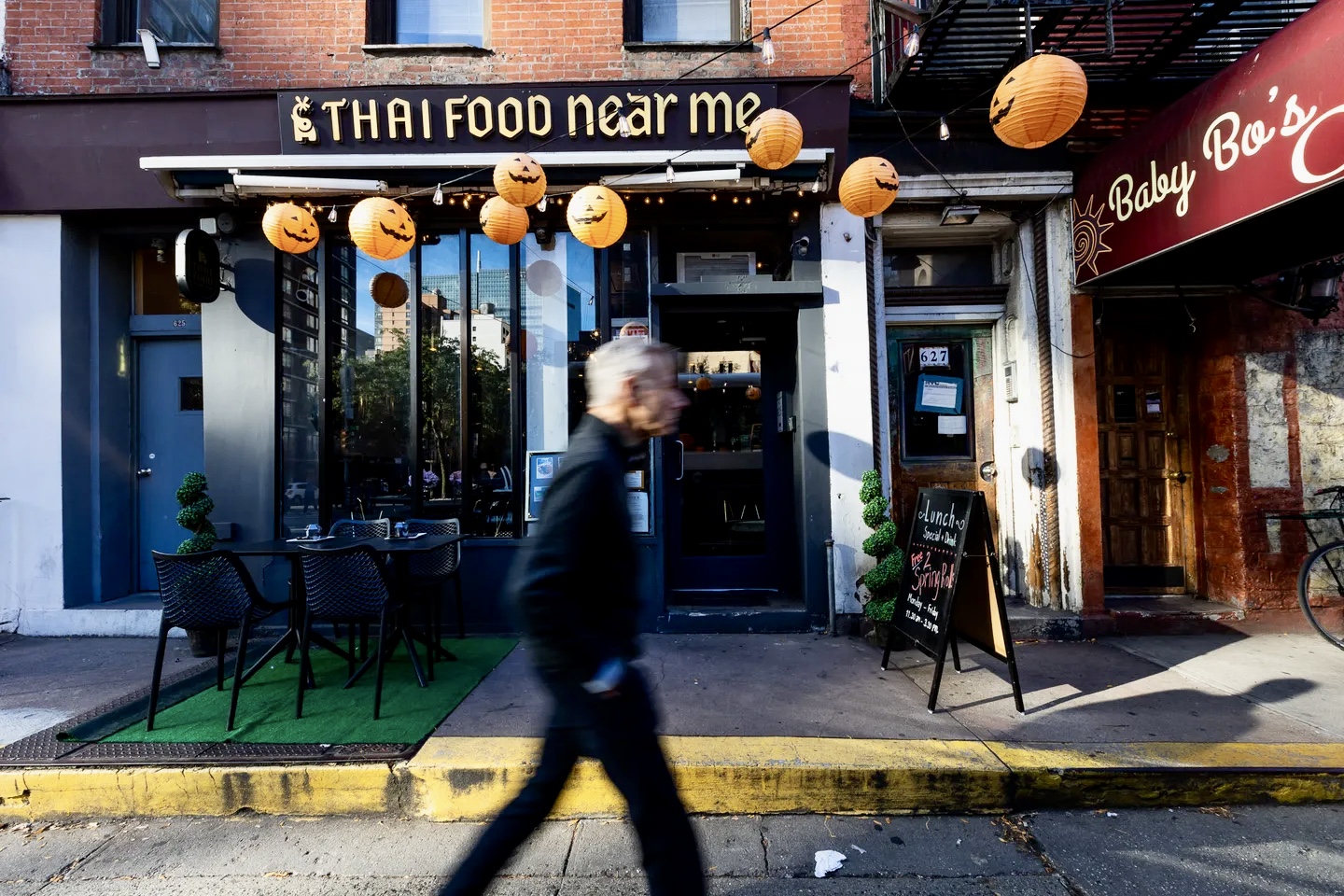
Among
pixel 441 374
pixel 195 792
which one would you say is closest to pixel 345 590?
pixel 195 792

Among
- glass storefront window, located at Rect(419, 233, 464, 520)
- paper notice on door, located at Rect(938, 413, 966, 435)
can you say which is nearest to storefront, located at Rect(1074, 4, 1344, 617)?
paper notice on door, located at Rect(938, 413, 966, 435)

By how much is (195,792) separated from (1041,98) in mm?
6142

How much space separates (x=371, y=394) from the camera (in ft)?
20.4

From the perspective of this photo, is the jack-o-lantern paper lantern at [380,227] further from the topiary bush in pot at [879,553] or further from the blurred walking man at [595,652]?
the topiary bush in pot at [879,553]

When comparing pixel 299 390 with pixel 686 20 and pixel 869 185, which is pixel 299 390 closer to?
pixel 686 20

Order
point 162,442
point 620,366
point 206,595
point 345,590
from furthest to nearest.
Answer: point 162,442 → point 345,590 → point 206,595 → point 620,366

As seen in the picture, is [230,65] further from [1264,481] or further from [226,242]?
[1264,481]

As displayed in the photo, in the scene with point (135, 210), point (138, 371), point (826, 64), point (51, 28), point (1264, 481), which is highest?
point (51, 28)

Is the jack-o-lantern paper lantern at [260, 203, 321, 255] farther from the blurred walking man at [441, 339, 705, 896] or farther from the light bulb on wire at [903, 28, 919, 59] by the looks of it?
the light bulb on wire at [903, 28, 919, 59]

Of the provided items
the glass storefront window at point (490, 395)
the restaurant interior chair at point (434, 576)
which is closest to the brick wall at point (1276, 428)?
the glass storefront window at point (490, 395)

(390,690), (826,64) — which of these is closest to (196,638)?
(390,690)

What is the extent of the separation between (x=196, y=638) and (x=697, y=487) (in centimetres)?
459

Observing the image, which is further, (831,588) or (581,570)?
(831,588)

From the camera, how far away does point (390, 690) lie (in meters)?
4.34
